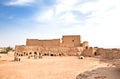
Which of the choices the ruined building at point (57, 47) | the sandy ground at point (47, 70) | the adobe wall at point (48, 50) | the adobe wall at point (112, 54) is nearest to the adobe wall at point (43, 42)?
the ruined building at point (57, 47)

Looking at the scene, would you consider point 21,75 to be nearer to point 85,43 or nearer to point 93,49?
point 93,49

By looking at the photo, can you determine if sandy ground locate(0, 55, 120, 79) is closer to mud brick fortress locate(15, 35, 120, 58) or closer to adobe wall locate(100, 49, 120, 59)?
adobe wall locate(100, 49, 120, 59)

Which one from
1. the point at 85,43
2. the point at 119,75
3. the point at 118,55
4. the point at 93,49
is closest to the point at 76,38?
the point at 85,43

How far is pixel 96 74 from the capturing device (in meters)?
6.45

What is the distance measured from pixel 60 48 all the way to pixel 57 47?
0.60 m

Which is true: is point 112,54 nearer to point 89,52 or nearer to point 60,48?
point 89,52

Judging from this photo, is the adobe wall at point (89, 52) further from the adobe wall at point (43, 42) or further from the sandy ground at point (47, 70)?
the sandy ground at point (47, 70)

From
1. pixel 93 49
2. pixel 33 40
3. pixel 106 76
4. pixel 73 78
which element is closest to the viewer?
pixel 106 76

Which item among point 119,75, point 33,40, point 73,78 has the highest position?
point 33,40

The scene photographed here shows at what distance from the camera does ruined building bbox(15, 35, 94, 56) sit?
112 feet

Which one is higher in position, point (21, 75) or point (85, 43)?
point (85, 43)

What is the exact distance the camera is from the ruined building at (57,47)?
34281 millimetres

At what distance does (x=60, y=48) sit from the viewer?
34.7m

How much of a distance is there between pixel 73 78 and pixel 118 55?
46.4ft
